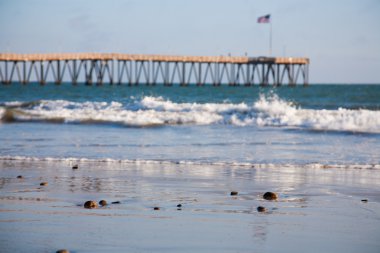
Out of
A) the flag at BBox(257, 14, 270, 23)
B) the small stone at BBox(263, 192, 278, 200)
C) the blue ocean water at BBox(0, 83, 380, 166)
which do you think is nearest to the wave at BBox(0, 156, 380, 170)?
the blue ocean water at BBox(0, 83, 380, 166)

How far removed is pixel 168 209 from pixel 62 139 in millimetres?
8659

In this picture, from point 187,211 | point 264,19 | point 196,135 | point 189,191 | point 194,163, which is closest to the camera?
point 187,211

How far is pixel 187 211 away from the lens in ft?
19.4

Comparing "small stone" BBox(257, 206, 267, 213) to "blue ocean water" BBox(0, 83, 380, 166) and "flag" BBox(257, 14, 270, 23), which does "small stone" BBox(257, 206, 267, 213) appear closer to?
"blue ocean water" BBox(0, 83, 380, 166)

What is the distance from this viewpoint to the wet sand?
470 centimetres

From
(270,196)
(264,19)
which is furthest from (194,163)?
(264,19)

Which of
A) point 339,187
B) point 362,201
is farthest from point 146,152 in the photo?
point 362,201

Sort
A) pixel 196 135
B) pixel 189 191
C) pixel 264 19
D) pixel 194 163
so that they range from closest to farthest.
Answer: pixel 189 191
pixel 194 163
pixel 196 135
pixel 264 19

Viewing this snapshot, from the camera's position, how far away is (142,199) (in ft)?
21.6

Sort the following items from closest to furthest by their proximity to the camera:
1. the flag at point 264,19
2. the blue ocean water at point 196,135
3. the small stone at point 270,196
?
the small stone at point 270,196, the blue ocean water at point 196,135, the flag at point 264,19

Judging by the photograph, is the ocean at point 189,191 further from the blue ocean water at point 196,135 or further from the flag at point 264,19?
the flag at point 264,19

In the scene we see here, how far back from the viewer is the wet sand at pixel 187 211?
470cm

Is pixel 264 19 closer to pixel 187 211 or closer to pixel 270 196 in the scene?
pixel 270 196

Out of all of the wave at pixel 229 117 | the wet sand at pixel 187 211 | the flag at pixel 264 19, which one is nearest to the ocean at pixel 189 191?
the wet sand at pixel 187 211
